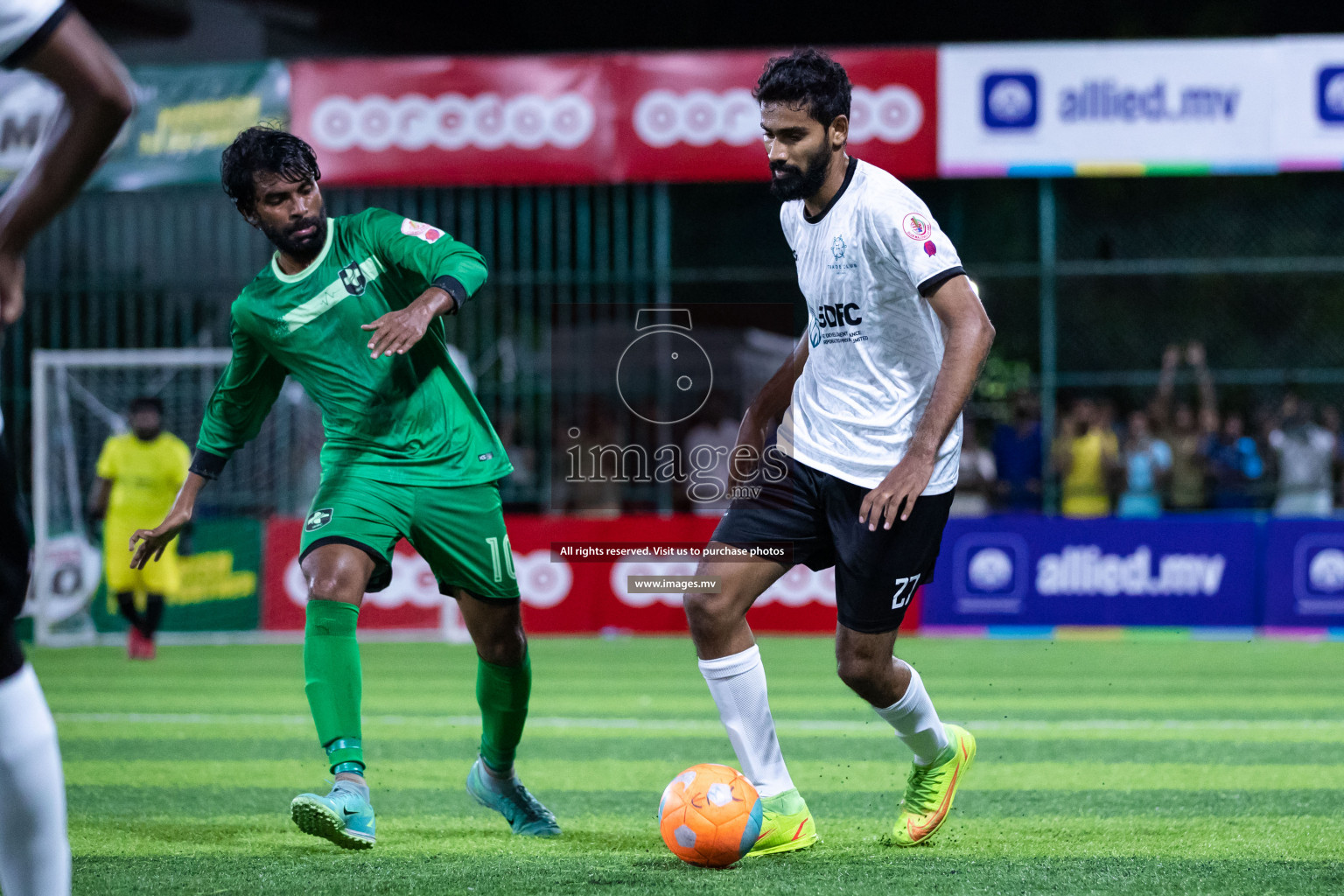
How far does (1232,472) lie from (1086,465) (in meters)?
1.55

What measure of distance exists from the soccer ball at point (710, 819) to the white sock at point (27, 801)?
195 centimetres

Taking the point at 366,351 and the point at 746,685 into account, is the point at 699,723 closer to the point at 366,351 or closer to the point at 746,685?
the point at 746,685

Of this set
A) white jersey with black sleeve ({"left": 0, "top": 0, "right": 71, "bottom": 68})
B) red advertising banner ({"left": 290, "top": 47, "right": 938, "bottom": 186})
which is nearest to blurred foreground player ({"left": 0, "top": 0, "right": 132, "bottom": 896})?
white jersey with black sleeve ({"left": 0, "top": 0, "right": 71, "bottom": 68})

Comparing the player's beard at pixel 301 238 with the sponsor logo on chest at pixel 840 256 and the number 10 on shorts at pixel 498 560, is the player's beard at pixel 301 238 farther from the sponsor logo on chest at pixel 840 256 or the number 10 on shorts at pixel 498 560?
the sponsor logo on chest at pixel 840 256

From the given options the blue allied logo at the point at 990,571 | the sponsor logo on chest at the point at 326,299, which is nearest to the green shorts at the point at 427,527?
the sponsor logo on chest at the point at 326,299

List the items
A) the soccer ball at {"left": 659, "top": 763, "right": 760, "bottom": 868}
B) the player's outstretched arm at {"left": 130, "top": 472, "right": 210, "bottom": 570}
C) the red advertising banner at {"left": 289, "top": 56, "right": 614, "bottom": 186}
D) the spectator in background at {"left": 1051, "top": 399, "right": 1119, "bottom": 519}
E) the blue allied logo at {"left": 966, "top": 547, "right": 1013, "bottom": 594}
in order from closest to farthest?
the soccer ball at {"left": 659, "top": 763, "right": 760, "bottom": 868}
the player's outstretched arm at {"left": 130, "top": 472, "right": 210, "bottom": 570}
the blue allied logo at {"left": 966, "top": 547, "right": 1013, "bottom": 594}
the spectator in background at {"left": 1051, "top": 399, "right": 1119, "bottom": 519}
the red advertising banner at {"left": 289, "top": 56, "right": 614, "bottom": 186}

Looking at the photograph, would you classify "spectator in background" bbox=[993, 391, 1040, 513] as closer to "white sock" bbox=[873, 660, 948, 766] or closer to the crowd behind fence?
the crowd behind fence

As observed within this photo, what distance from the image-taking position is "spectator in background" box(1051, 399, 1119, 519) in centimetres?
1512

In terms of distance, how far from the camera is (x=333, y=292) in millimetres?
4965

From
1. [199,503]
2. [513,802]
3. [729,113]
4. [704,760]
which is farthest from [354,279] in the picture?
[199,503]

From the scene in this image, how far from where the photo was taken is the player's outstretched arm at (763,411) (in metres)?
4.95

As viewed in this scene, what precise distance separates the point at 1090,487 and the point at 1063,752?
8.18 meters

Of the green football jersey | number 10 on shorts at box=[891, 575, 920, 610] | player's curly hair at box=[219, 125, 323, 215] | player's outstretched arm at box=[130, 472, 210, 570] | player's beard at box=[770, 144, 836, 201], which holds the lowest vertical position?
number 10 on shorts at box=[891, 575, 920, 610]

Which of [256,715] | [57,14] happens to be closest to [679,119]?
[256,715]
